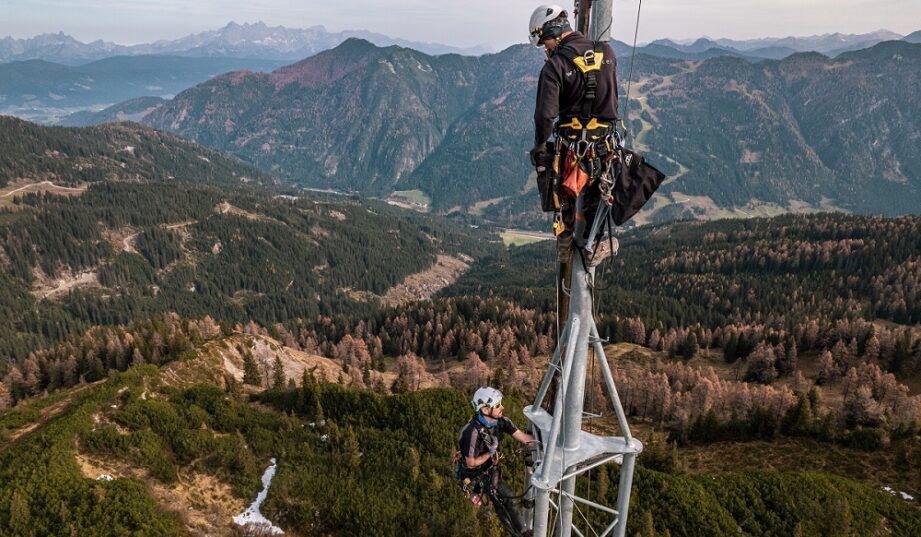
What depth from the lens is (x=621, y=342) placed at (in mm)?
159875

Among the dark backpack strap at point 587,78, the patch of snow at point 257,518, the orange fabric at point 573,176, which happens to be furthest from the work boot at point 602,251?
the patch of snow at point 257,518

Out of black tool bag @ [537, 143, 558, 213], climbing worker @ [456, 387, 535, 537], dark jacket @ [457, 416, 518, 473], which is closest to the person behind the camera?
black tool bag @ [537, 143, 558, 213]

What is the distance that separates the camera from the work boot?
10906mm

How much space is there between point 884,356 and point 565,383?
153592 mm

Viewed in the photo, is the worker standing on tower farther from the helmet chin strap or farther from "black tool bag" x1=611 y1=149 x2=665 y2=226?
the helmet chin strap

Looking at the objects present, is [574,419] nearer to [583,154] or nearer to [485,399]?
[485,399]

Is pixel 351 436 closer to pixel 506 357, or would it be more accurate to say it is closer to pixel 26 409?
pixel 26 409

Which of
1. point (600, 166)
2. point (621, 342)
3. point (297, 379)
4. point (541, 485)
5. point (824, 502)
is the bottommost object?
point (621, 342)

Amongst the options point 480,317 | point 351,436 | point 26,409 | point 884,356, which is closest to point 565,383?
point 351,436

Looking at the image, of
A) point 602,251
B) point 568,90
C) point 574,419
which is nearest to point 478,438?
point 574,419

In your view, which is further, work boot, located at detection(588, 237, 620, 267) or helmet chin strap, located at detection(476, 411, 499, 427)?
helmet chin strap, located at detection(476, 411, 499, 427)

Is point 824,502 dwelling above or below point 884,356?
above

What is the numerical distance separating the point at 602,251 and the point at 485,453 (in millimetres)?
8208

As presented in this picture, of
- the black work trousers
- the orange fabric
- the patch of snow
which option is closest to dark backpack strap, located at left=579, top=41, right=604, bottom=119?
the orange fabric
